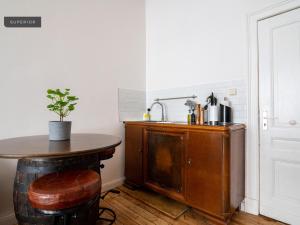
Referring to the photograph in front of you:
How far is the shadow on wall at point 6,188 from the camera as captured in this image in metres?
1.61

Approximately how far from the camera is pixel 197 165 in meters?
1.67

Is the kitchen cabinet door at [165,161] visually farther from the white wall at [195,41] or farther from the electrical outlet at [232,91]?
the white wall at [195,41]

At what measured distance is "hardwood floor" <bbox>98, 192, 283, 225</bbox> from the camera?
166cm

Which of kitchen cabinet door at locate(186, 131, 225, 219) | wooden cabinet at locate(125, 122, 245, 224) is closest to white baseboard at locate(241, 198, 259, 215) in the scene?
wooden cabinet at locate(125, 122, 245, 224)

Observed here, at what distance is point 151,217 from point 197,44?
2200 mm

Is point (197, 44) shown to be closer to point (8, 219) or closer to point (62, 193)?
point (62, 193)

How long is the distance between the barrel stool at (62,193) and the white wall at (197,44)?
1.69m

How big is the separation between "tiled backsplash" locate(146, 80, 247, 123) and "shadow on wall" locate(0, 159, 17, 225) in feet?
6.49

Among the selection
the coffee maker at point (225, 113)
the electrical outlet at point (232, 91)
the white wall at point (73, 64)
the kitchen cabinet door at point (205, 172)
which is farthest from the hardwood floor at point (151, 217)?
the electrical outlet at point (232, 91)

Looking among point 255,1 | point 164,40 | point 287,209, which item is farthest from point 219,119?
point 164,40

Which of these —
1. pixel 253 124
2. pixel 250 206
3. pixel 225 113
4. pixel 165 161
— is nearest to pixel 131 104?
pixel 165 161

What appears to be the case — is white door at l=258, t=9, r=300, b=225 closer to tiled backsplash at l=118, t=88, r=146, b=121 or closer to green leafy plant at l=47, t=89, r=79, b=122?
tiled backsplash at l=118, t=88, r=146, b=121

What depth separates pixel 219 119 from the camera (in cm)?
194

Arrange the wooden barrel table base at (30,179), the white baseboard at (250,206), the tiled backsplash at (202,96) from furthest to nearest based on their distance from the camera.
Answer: the tiled backsplash at (202,96) < the white baseboard at (250,206) < the wooden barrel table base at (30,179)
